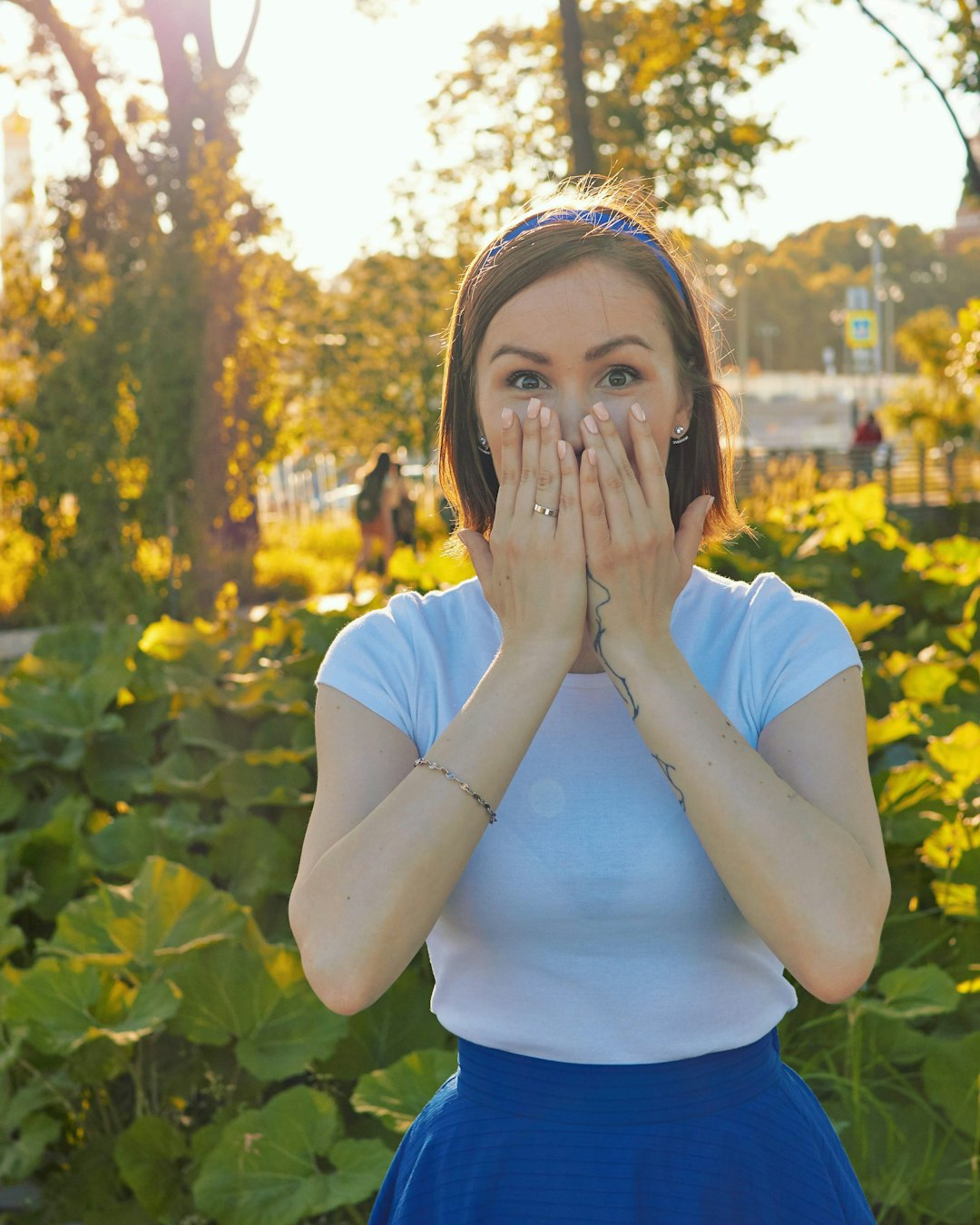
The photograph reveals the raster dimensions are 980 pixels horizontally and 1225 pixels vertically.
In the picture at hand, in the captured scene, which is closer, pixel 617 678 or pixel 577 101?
pixel 617 678

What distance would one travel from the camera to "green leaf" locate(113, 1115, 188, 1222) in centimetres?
275

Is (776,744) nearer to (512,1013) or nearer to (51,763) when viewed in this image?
(512,1013)

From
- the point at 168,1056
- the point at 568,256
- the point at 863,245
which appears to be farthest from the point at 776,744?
the point at 863,245

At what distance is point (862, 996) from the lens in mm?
2873

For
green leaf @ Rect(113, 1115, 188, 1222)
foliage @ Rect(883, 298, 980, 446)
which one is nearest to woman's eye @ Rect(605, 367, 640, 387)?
green leaf @ Rect(113, 1115, 188, 1222)

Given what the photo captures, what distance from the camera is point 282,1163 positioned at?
250 cm

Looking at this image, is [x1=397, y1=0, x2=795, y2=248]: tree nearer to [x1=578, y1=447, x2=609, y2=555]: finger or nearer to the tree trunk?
the tree trunk

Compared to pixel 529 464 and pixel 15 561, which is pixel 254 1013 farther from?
pixel 15 561

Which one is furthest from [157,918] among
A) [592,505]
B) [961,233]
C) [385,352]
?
[961,233]

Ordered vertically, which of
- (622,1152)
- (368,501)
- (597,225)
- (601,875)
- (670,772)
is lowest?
(368,501)

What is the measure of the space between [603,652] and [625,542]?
126 millimetres

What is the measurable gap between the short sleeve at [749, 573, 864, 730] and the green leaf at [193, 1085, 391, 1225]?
128 cm

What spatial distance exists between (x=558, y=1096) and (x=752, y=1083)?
0.23 meters

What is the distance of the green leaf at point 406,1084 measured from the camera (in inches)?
95.8
